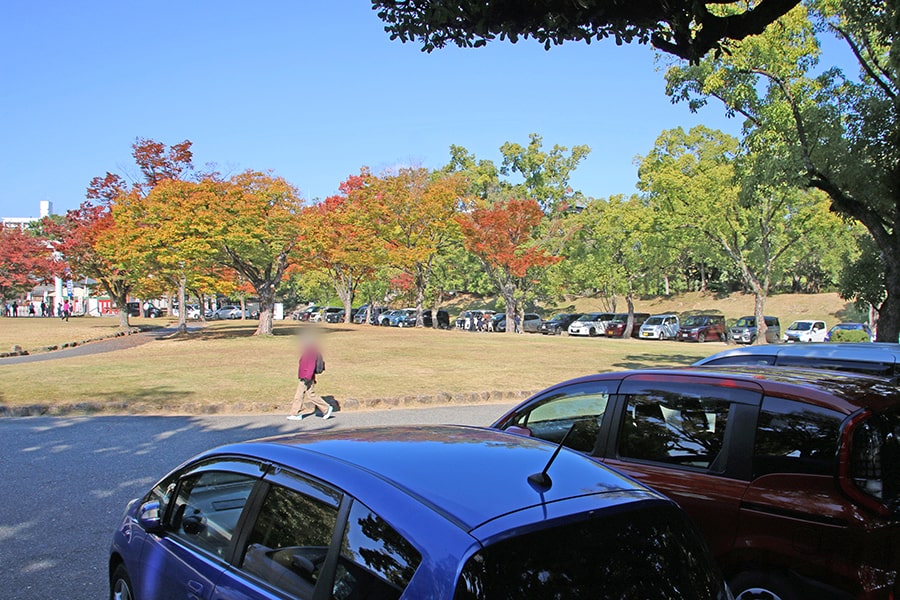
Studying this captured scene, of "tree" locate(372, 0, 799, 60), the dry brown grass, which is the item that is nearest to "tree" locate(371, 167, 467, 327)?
the dry brown grass

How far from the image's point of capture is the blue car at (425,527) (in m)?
1.82

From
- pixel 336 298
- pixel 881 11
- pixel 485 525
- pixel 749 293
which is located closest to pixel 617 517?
pixel 485 525

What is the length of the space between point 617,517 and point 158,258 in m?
27.5

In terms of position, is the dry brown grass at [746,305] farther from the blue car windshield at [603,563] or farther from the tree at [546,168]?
the blue car windshield at [603,563]

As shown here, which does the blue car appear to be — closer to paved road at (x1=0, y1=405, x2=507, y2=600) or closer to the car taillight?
the car taillight

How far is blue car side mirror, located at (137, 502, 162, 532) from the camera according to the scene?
302 centimetres

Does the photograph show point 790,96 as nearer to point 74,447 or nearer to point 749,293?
point 74,447

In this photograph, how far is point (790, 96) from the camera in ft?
49.3

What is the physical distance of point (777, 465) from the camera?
329 cm

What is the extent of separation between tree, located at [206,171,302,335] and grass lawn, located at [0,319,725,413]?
14.6 feet

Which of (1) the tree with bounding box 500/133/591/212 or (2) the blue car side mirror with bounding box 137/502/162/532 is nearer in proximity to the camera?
(2) the blue car side mirror with bounding box 137/502/162/532

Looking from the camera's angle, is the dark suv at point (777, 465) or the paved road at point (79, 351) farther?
the paved road at point (79, 351)

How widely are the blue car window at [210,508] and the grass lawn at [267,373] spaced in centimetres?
915

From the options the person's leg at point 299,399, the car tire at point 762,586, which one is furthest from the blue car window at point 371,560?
the person's leg at point 299,399
